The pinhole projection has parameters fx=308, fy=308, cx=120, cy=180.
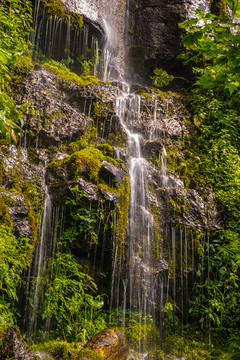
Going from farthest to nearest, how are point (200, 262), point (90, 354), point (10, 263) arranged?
point (200, 262) < point (10, 263) < point (90, 354)

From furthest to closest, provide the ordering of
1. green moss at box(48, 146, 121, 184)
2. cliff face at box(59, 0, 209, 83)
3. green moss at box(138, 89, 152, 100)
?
cliff face at box(59, 0, 209, 83) → green moss at box(138, 89, 152, 100) → green moss at box(48, 146, 121, 184)

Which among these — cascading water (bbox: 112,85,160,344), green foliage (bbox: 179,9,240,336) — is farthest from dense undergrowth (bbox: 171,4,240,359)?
cascading water (bbox: 112,85,160,344)

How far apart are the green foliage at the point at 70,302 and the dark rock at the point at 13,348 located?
99cm

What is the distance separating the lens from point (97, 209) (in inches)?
207

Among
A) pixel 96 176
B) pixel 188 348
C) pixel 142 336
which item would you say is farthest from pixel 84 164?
pixel 188 348

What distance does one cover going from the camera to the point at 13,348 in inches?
129

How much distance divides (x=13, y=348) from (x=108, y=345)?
1.20 m

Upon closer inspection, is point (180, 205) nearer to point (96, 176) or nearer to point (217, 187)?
point (217, 187)

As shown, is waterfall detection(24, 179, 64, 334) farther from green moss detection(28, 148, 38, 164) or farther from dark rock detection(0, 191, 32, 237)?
green moss detection(28, 148, 38, 164)

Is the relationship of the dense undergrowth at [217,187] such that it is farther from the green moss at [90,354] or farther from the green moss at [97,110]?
the green moss at [90,354]

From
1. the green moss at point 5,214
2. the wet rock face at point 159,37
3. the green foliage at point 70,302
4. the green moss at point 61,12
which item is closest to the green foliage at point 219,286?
the green foliage at point 70,302

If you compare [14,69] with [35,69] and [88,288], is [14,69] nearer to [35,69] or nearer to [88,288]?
[35,69]

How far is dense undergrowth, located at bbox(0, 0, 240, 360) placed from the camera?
404 centimetres

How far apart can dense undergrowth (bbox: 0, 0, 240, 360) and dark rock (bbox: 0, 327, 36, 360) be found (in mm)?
169
